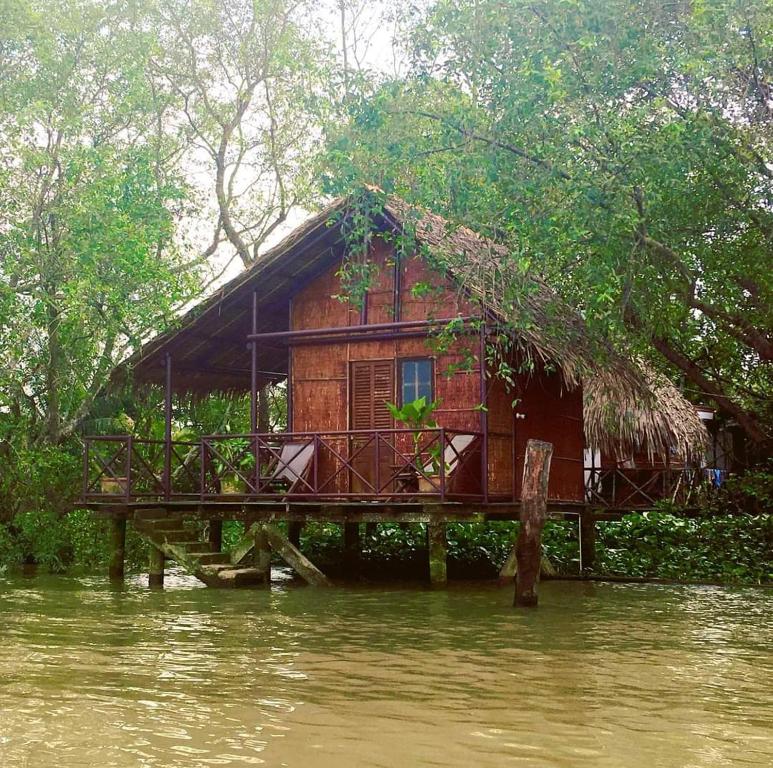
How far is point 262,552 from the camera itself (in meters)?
15.1

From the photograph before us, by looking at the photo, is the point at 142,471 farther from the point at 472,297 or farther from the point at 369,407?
the point at 472,297

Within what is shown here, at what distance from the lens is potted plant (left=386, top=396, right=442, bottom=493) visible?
1376 centimetres

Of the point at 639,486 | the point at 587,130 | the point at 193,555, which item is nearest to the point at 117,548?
the point at 193,555

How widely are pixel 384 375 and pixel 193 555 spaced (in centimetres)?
369

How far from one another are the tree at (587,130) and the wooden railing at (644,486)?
11.2 metres

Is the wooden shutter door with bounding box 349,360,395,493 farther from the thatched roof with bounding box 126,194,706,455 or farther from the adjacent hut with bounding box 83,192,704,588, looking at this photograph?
the thatched roof with bounding box 126,194,706,455

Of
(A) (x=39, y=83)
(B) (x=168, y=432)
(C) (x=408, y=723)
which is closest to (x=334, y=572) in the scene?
(B) (x=168, y=432)

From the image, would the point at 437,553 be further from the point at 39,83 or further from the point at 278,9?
the point at 278,9

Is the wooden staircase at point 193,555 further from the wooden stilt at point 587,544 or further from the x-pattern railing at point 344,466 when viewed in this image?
the wooden stilt at point 587,544

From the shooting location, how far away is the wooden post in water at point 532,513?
38.4ft

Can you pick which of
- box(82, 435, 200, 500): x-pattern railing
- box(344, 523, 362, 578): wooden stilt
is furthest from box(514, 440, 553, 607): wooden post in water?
box(82, 435, 200, 500): x-pattern railing

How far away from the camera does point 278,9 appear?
24.5 meters

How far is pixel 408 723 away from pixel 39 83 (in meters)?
17.1

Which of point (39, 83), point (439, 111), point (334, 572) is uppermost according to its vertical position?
point (39, 83)
